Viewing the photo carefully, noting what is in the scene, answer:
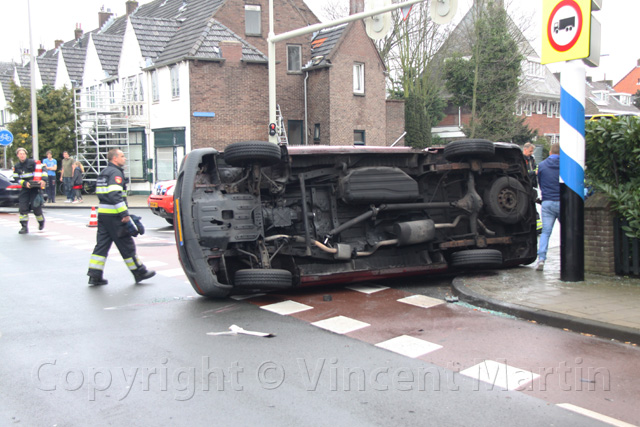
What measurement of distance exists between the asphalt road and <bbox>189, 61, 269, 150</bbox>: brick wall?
69.5ft

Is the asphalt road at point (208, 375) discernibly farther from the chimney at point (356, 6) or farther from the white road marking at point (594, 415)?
the chimney at point (356, 6)

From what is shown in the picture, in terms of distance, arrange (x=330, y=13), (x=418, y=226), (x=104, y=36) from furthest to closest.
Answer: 1. (x=330, y=13)
2. (x=104, y=36)
3. (x=418, y=226)

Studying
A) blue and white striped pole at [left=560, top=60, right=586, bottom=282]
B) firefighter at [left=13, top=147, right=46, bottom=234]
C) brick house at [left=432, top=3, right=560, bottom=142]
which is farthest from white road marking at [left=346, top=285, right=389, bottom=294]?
brick house at [left=432, top=3, right=560, bottom=142]

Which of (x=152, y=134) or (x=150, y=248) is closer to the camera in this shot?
(x=150, y=248)

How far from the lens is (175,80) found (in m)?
28.9

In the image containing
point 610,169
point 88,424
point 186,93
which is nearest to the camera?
point 88,424

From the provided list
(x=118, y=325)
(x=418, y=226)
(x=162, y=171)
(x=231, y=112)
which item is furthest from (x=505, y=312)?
(x=162, y=171)

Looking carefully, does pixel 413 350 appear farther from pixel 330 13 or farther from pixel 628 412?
pixel 330 13

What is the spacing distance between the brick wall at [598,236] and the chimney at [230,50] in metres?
22.2

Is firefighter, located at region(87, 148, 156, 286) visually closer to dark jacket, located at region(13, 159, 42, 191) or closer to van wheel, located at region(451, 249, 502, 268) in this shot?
van wheel, located at region(451, 249, 502, 268)

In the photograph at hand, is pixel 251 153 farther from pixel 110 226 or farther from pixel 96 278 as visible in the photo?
pixel 96 278

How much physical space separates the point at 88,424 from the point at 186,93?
999 inches

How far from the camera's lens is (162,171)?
30.5 meters

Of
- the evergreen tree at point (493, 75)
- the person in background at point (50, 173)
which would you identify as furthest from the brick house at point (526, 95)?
the person in background at point (50, 173)
